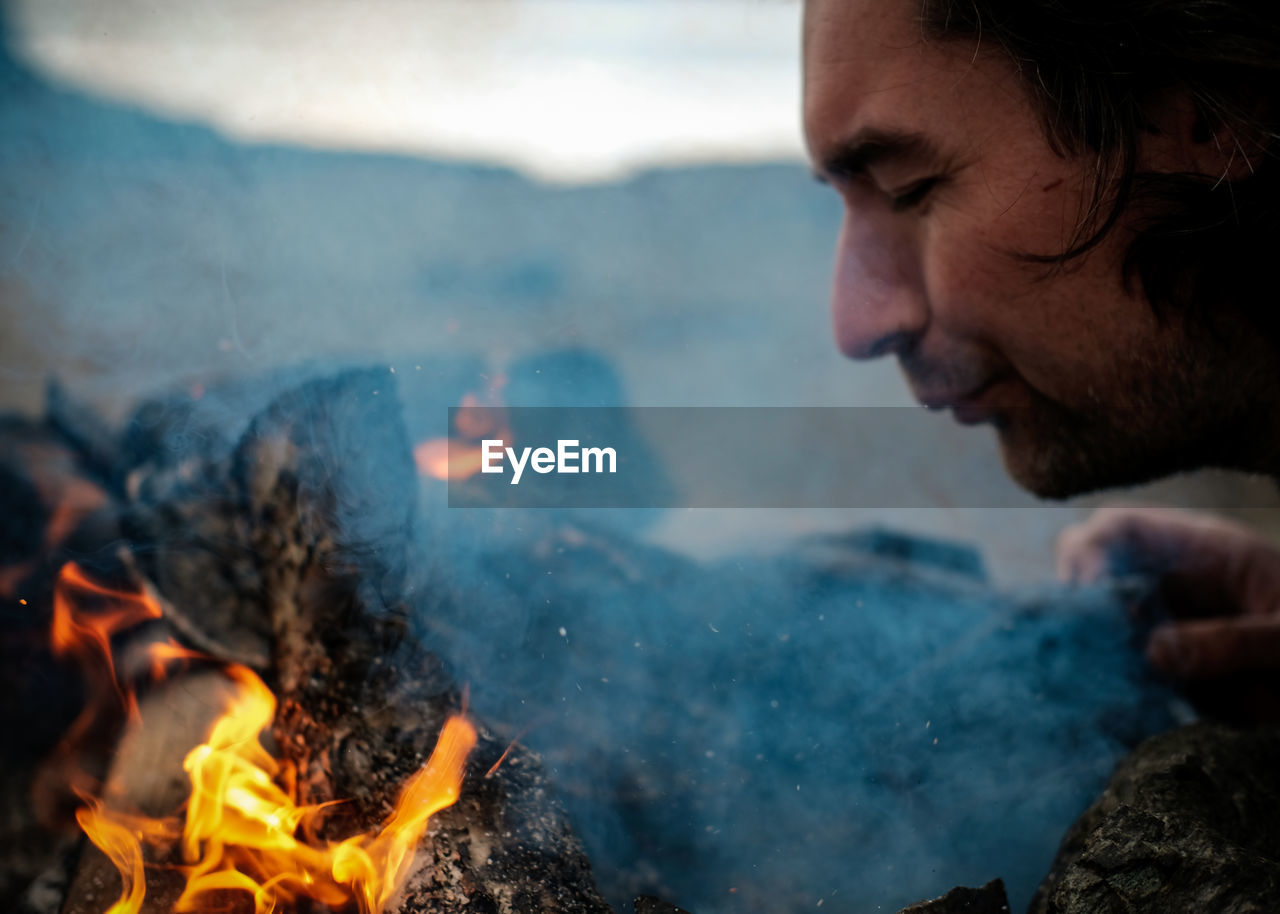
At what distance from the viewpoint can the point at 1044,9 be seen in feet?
4.04

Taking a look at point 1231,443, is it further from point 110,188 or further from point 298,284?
point 110,188

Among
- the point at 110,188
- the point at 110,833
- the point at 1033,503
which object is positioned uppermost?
the point at 110,188

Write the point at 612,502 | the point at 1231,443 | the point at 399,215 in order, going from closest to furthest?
the point at 1231,443 → the point at 612,502 → the point at 399,215

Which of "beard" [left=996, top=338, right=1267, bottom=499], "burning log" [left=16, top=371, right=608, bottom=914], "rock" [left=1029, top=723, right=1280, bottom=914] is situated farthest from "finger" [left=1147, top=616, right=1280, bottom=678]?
"burning log" [left=16, top=371, right=608, bottom=914]

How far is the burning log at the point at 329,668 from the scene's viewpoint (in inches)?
42.8

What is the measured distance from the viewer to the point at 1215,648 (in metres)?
1.80

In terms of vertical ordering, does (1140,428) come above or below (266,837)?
above

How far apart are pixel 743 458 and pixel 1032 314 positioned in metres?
1.65

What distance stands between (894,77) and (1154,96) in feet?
1.43

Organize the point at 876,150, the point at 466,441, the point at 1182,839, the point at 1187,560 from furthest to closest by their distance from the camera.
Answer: the point at 1187,560 → the point at 466,441 → the point at 876,150 → the point at 1182,839

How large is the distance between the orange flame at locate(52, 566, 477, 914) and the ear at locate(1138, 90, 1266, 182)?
1545 mm

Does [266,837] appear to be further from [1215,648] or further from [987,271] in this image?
[1215,648]

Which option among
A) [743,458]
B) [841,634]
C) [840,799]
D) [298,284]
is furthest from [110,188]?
[743,458]

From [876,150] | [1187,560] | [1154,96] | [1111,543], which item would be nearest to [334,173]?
[876,150]
